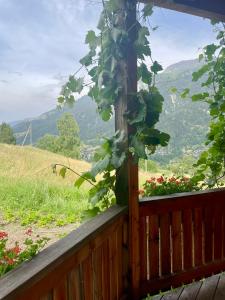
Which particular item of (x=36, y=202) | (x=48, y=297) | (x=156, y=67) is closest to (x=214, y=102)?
(x=156, y=67)

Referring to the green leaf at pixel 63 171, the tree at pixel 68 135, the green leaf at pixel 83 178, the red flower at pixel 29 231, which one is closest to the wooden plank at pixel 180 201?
the green leaf at pixel 83 178

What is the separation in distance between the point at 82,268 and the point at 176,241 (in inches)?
42.1

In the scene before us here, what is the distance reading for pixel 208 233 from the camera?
96.6 inches

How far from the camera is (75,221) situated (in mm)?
1695

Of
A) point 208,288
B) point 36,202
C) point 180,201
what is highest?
point 36,202

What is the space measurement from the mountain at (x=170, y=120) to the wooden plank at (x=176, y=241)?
0.43 meters

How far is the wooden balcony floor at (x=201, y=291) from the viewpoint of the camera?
2.16 metres

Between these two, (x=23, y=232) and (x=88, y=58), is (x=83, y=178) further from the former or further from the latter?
(x=88, y=58)

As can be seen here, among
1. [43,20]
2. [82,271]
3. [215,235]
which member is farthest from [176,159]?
[43,20]

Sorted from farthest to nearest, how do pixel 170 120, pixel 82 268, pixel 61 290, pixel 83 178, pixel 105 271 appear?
pixel 170 120
pixel 83 178
pixel 105 271
pixel 82 268
pixel 61 290

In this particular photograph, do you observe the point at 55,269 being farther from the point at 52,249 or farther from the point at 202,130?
the point at 202,130

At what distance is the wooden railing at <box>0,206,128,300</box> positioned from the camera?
2.99 feet

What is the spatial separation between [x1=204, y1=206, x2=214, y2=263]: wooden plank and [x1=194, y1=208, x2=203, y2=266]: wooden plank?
0.19ft

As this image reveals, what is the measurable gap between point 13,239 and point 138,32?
1.27 metres
